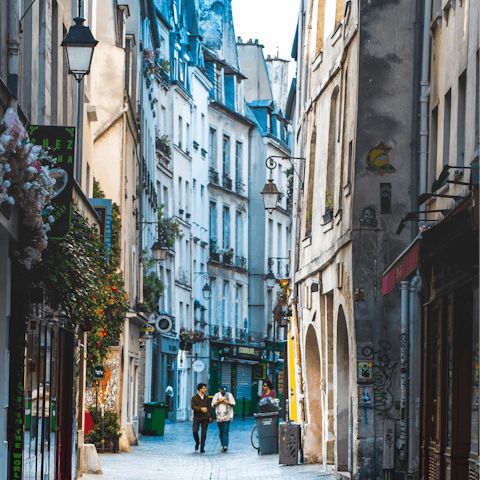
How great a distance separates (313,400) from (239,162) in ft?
122

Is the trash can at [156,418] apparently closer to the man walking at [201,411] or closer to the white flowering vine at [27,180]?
the man walking at [201,411]

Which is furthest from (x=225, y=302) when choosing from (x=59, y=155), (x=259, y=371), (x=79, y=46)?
(x=59, y=155)

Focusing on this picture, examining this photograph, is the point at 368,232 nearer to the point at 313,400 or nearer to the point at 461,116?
the point at 461,116

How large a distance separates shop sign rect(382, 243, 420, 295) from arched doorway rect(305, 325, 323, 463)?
903 centimetres

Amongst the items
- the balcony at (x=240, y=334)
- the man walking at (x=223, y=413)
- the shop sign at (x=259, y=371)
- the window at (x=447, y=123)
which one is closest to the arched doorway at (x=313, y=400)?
the man walking at (x=223, y=413)

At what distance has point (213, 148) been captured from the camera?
5638 centimetres

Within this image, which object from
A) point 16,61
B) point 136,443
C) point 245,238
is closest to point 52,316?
point 16,61

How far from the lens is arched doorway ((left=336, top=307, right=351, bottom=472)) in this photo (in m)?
19.3

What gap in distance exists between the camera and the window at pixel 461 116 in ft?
44.6

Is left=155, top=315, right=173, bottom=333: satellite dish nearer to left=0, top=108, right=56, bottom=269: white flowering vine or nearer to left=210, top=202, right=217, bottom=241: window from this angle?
left=0, top=108, right=56, bottom=269: white flowering vine

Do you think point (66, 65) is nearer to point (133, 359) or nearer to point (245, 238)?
point (133, 359)

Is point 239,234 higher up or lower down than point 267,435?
higher up

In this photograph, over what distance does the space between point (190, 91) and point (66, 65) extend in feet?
114

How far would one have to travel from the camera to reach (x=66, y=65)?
17000 millimetres
